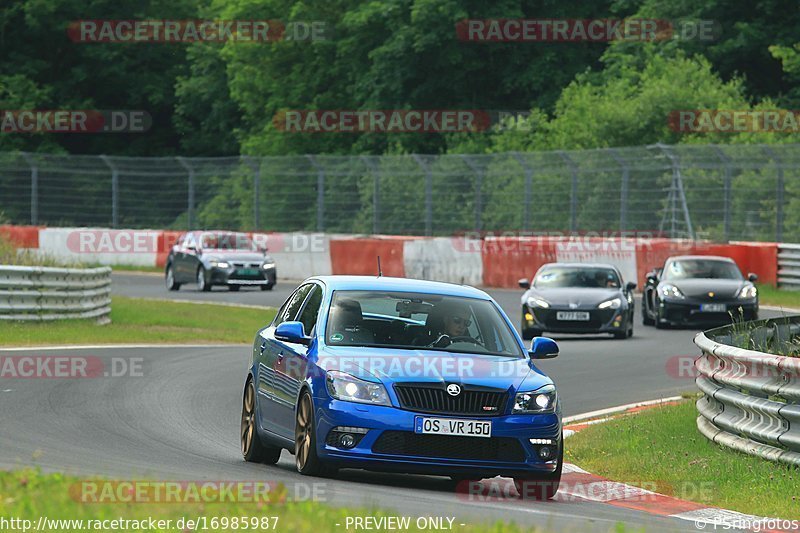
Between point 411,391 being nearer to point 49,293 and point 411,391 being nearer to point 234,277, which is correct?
point 49,293

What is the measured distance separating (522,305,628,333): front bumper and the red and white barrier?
9.86 metres

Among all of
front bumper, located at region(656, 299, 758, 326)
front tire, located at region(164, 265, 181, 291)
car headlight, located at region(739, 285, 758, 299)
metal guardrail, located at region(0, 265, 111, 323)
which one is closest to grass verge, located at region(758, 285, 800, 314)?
car headlight, located at region(739, 285, 758, 299)

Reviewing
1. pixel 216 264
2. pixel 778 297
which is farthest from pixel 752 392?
pixel 216 264

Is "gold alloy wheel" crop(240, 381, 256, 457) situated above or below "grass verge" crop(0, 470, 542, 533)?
below

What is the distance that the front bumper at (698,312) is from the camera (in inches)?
1064

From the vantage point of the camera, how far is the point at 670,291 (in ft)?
90.8

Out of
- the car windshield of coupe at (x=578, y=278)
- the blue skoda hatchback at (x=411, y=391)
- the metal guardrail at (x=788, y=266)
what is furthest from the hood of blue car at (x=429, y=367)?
the metal guardrail at (x=788, y=266)

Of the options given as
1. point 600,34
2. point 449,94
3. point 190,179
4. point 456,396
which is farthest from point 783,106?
point 456,396

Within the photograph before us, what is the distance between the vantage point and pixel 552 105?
191 feet

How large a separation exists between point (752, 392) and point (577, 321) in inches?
540

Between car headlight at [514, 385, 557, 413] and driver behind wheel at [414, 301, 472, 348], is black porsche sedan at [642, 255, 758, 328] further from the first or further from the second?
car headlight at [514, 385, 557, 413]

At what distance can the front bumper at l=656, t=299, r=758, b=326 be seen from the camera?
2702cm

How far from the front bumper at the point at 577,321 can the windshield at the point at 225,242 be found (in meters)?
14.3

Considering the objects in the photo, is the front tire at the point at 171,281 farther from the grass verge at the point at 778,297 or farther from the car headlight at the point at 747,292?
the car headlight at the point at 747,292
